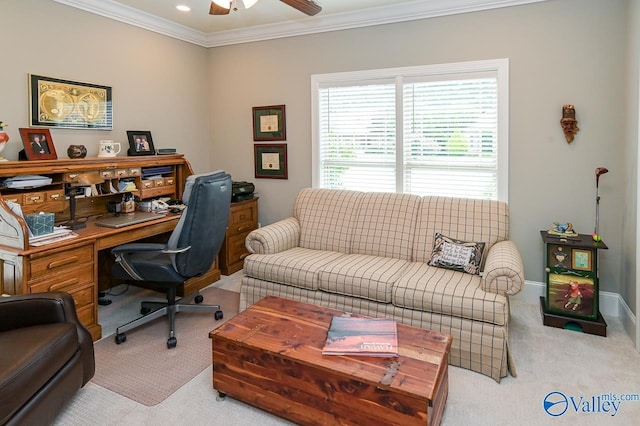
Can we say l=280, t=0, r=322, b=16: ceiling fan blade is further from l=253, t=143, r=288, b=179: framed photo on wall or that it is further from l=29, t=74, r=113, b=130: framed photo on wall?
l=29, t=74, r=113, b=130: framed photo on wall

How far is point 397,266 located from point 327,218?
90cm

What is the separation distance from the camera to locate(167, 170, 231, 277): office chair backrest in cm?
277

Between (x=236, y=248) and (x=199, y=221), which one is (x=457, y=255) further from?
(x=236, y=248)

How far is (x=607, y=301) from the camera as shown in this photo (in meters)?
3.20

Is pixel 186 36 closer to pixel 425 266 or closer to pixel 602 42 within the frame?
pixel 425 266

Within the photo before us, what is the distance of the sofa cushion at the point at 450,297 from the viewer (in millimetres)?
2363

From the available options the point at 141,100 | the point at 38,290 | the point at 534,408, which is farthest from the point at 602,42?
the point at 38,290

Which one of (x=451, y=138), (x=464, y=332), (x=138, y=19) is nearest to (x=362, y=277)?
(x=464, y=332)

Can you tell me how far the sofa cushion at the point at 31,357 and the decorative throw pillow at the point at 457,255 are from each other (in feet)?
7.74

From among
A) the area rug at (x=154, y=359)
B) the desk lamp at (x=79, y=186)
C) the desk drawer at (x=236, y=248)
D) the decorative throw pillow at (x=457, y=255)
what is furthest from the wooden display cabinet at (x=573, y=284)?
the desk lamp at (x=79, y=186)

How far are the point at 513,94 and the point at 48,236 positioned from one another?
3574 mm

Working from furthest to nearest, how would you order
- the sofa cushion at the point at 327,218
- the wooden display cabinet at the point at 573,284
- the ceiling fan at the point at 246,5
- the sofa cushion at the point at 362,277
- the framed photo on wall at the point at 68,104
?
the sofa cushion at the point at 327,218 → the framed photo on wall at the point at 68,104 → the wooden display cabinet at the point at 573,284 → the sofa cushion at the point at 362,277 → the ceiling fan at the point at 246,5

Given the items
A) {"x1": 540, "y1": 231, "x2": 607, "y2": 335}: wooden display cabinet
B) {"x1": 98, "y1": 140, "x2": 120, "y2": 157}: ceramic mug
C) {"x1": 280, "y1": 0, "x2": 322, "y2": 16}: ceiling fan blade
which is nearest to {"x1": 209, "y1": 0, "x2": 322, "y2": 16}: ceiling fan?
{"x1": 280, "y1": 0, "x2": 322, "y2": 16}: ceiling fan blade

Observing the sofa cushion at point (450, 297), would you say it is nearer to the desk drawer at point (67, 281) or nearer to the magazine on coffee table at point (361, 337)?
the magazine on coffee table at point (361, 337)
